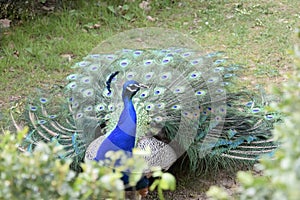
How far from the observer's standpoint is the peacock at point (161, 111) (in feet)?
11.5

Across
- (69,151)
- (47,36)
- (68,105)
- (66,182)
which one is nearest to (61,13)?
(47,36)

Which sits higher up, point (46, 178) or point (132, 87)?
point (46, 178)

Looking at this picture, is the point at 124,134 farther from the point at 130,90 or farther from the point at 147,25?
the point at 147,25

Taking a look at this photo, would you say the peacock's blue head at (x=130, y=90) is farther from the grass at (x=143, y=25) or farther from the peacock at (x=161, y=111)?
the grass at (x=143, y=25)

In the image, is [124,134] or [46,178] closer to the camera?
[46,178]

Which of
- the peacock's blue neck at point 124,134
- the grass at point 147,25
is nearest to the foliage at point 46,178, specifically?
the peacock's blue neck at point 124,134

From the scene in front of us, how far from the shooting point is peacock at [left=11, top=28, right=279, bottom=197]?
3.49 meters

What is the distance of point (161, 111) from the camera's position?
3.53 m

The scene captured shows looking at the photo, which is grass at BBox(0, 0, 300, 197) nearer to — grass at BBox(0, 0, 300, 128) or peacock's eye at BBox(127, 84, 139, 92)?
grass at BBox(0, 0, 300, 128)

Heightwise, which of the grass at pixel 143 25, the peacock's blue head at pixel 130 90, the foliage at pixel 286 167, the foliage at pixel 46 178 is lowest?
the grass at pixel 143 25

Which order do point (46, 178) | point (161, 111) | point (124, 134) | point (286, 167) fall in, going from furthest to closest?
point (161, 111) → point (124, 134) → point (46, 178) → point (286, 167)

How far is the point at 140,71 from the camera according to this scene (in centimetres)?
375

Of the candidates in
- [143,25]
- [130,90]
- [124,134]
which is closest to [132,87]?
[130,90]

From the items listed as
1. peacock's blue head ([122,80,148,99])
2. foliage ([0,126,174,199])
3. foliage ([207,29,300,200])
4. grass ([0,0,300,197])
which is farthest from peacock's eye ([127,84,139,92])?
grass ([0,0,300,197])
